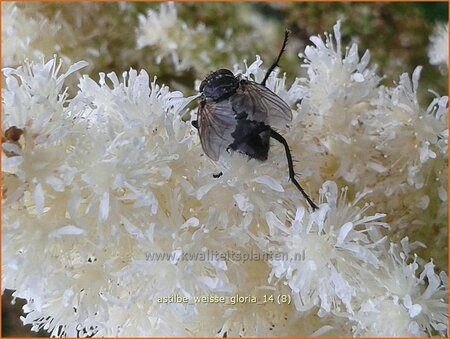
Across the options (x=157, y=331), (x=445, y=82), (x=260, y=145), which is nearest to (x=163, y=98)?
(x=260, y=145)

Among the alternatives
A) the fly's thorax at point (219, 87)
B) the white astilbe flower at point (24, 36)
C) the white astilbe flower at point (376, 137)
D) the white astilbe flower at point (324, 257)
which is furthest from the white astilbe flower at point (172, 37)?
the white astilbe flower at point (324, 257)

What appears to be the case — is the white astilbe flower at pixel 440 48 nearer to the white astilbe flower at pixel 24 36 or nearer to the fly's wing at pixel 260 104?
the fly's wing at pixel 260 104

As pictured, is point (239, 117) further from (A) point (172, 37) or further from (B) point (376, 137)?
(A) point (172, 37)

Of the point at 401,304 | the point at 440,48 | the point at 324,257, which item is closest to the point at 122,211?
the point at 324,257

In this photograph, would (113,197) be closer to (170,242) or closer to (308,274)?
(170,242)

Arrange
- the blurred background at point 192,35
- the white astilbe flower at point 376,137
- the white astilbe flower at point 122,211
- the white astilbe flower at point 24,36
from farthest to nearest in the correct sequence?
the blurred background at point 192,35 < the white astilbe flower at point 24,36 < the white astilbe flower at point 376,137 < the white astilbe flower at point 122,211

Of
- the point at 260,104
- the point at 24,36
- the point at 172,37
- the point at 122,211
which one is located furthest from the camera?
the point at 172,37
